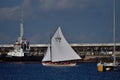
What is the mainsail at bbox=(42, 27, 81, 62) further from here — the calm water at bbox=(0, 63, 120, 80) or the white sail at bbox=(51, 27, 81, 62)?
the calm water at bbox=(0, 63, 120, 80)

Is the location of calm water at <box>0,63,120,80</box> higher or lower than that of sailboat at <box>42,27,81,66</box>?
lower

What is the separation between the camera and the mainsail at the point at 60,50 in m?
A: 139

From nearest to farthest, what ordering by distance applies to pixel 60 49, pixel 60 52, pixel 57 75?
1. pixel 57 75
2. pixel 60 52
3. pixel 60 49

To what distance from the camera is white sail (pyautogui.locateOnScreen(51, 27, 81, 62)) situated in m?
139

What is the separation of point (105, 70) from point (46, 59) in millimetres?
45566

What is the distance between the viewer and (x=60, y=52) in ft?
457

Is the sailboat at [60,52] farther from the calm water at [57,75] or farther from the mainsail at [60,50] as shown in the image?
the calm water at [57,75]

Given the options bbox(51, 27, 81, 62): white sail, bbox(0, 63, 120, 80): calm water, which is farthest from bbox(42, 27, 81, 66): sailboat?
bbox(0, 63, 120, 80): calm water

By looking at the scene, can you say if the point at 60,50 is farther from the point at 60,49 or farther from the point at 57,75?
the point at 57,75

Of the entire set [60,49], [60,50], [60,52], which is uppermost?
[60,49]

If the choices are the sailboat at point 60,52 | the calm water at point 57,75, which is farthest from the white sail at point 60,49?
the calm water at point 57,75

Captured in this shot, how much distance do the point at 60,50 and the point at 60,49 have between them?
27cm

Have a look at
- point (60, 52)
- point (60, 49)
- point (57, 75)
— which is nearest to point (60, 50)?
point (60, 49)

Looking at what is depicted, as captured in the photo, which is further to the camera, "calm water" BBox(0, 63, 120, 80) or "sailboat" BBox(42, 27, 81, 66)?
"sailboat" BBox(42, 27, 81, 66)
